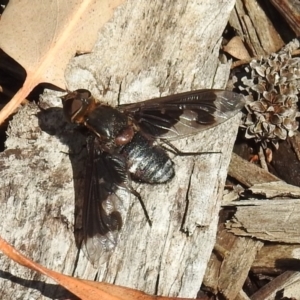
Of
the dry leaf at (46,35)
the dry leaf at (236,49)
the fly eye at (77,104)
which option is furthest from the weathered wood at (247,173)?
the dry leaf at (46,35)

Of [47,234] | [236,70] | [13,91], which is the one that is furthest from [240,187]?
[13,91]

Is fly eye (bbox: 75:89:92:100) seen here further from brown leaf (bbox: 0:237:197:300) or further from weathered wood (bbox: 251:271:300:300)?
weathered wood (bbox: 251:271:300:300)

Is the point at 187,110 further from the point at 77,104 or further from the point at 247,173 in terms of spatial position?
the point at 77,104

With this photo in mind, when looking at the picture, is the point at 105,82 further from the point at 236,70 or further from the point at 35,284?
the point at 35,284

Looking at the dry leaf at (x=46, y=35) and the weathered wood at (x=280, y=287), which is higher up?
the dry leaf at (x=46, y=35)

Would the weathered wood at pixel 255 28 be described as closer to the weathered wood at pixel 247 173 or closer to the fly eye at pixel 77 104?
the weathered wood at pixel 247 173
